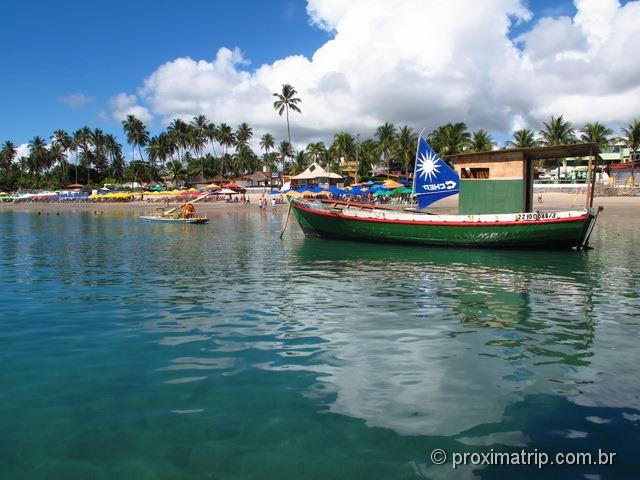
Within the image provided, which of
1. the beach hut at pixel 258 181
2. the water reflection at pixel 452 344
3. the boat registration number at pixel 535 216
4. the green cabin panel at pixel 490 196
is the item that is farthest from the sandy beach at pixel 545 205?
the water reflection at pixel 452 344

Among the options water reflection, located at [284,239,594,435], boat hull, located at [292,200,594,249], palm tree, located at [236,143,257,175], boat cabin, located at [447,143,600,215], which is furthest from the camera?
palm tree, located at [236,143,257,175]

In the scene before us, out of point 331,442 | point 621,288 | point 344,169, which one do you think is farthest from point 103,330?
point 344,169

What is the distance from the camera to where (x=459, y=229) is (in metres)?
23.0

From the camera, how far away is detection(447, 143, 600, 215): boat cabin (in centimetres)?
2327

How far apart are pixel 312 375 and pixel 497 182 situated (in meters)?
19.1

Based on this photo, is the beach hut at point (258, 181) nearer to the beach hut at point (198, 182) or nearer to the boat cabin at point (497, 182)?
the beach hut at point (198, 182)

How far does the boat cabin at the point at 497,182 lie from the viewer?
23.3 metres

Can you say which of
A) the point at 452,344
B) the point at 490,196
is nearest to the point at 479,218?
the point at 490,196

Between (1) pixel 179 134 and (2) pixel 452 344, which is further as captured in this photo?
(1) pixel 179 134

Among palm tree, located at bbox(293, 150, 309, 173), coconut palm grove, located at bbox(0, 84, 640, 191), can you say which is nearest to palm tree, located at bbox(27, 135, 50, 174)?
coconut palm grove, located at bbox(0, 84, 640, 191)

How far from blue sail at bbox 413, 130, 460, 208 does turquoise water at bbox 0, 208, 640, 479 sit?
9643 millimetres

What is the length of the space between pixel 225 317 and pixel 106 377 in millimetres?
3698

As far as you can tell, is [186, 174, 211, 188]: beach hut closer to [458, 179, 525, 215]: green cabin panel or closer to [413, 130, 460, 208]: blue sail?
[413, 130, 460, 208]: blue sail

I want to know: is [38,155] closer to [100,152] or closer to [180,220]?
[100,152]
